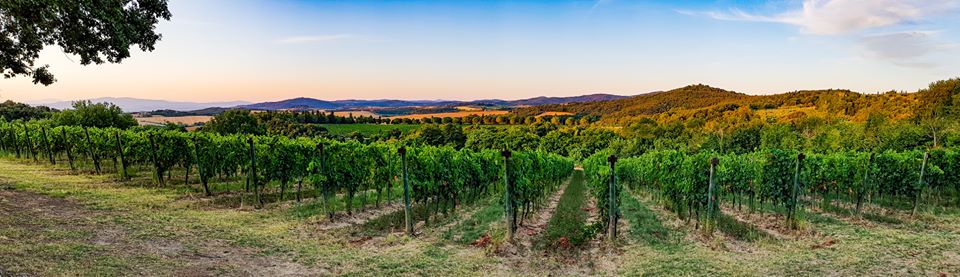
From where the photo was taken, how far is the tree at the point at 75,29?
9336mm

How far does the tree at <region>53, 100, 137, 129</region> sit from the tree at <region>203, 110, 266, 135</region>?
12.9 meters

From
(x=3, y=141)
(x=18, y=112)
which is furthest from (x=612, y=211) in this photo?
(x=18, y=112)

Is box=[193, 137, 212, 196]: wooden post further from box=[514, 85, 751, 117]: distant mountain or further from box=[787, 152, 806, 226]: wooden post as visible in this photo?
box=[514, 85, 751, 117]: distant mountain

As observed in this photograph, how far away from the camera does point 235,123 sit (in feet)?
258

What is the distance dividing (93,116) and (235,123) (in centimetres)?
2359

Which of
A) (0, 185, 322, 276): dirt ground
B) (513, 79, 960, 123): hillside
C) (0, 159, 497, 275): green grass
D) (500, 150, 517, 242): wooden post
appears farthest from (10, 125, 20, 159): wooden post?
(513, 79, 960, 123): hillside

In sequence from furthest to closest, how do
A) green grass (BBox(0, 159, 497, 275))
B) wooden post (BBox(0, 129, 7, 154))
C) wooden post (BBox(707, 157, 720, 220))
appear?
wooden post (BBox(0, 129, 7, 154)) < wooden post (BBox(707, 157, 720, 220)) < green grass (BBox(0, 159, 497, 275))

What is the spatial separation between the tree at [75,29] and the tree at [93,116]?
5069 centimetres

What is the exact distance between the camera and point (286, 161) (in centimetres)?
1517

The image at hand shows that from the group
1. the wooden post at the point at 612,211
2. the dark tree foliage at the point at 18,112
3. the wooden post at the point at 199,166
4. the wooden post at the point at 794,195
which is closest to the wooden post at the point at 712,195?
the wooden post at the point at 794,195

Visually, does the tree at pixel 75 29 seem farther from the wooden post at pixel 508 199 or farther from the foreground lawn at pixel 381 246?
the wooden post at pixel 508 199

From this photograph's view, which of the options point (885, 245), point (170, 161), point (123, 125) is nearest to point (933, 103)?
point (885, 245)

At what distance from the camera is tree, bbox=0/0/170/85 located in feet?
30.6

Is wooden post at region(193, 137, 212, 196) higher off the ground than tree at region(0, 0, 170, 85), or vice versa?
tree at region(0, 0, 170, 85)
